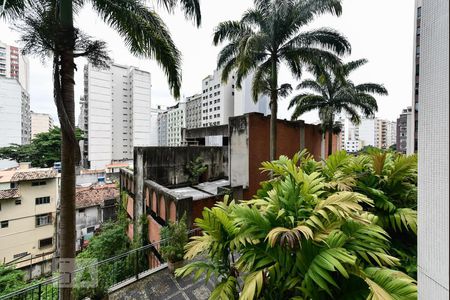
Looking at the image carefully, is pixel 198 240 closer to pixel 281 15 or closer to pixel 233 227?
pixel 233 227

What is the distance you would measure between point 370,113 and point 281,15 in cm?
1085

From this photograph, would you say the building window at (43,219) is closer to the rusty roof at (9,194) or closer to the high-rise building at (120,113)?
the rusty roof at (9,194)

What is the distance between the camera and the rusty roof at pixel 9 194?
1423 cm

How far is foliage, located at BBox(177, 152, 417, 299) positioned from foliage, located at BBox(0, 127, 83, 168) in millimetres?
32113

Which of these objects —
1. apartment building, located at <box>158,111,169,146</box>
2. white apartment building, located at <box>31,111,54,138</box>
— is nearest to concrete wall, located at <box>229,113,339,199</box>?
apartment building, located at <box>158,111,169,146</box>

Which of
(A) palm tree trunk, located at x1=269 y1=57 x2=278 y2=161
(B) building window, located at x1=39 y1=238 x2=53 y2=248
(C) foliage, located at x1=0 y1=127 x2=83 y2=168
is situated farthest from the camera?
(C) foliage, located at x1=0 y1=127 x2=83 y2=168

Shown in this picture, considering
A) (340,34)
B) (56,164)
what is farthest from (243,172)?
(56,164)

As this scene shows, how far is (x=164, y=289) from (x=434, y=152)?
5.37m

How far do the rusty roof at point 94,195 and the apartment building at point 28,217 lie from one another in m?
2.91

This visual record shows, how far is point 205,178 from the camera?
40.5ft

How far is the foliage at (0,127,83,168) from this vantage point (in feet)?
93.6

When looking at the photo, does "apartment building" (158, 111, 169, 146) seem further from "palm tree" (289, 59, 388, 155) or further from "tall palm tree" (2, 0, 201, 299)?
"tall palm tree" (2, 0, 201, 299)

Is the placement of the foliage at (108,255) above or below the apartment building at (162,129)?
below

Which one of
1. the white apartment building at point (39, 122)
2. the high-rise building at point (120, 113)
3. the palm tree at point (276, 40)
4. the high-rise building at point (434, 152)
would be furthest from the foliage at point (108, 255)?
the white apartment building at point (39, 122)
